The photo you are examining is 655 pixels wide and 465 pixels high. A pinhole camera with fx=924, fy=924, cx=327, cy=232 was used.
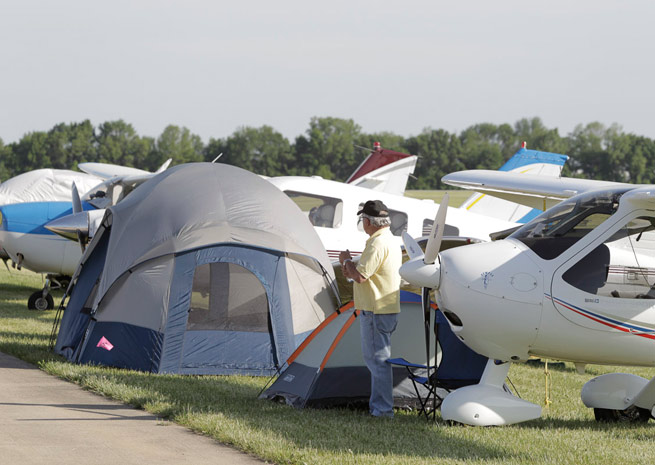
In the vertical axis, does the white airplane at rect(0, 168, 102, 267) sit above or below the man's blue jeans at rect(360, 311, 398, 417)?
A: above

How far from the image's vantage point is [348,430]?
22.4 feet

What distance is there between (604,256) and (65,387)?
4.92m

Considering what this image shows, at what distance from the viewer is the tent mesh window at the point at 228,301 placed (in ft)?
32.1

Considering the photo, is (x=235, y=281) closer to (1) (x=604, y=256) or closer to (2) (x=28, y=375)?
(2) (x=28, y=375)

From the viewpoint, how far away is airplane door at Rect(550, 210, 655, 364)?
22.0 feet

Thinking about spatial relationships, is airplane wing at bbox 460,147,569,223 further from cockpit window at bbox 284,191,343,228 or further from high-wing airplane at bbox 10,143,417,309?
high-wing airplane at bbox 10,143,417,309

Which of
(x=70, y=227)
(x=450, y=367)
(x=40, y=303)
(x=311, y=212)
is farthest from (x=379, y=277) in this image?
(x=40, y=303)

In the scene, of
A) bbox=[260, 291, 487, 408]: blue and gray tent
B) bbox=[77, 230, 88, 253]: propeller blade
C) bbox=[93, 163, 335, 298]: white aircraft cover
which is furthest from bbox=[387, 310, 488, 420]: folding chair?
bbox=[77, 230, 88, 253]: propeller blade

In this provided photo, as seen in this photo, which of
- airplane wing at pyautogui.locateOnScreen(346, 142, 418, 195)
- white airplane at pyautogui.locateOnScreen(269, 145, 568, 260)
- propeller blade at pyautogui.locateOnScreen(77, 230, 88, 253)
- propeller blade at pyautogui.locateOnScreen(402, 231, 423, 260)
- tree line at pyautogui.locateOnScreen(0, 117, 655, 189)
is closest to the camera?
propeller blade at pyautogui.locateOnScreen(402, 231, 423, 260)

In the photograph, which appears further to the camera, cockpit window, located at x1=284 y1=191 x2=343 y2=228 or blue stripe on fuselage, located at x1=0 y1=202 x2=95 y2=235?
blue stripe on fuselage, located at x1=0 y1=202 x2=95 y2=235

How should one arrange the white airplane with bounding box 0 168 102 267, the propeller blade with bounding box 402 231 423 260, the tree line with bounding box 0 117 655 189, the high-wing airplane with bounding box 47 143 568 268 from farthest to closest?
the tree line with bounding box 0 117 655 189, the white airplane with bounding box 0 168 102 267, the high-wing airplane with bounding box 47 143 568 268, the propeller blade with bounding box 402 231 423 260

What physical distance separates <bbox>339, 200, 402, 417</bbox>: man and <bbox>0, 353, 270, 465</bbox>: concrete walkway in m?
1.58

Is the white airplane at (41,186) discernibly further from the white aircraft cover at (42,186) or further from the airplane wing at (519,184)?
the airplane wing at (519,184)

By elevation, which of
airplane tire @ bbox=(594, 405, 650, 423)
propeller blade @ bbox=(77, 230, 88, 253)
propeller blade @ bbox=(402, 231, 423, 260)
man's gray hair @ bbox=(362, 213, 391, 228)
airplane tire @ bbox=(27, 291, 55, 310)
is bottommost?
airplane tire @ bbox=(27, 291, 55, 310)
